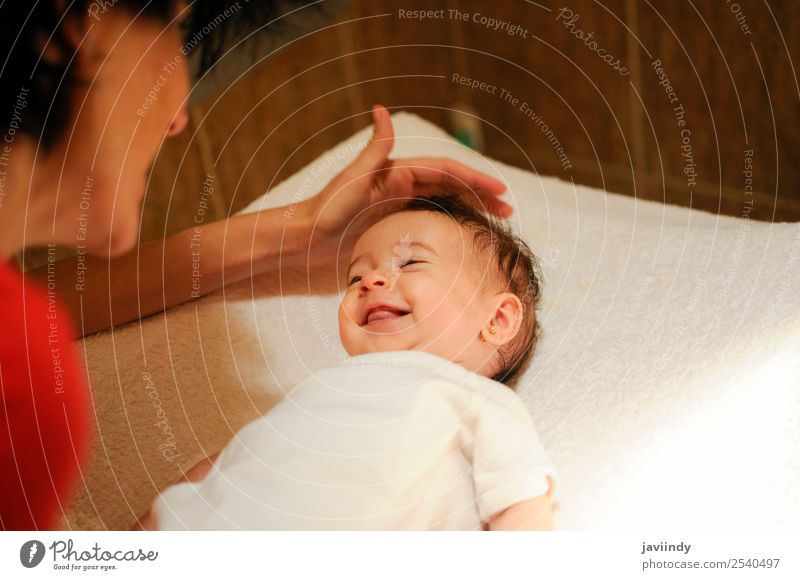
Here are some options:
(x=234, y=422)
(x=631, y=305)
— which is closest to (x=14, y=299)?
(x=234, y=422)

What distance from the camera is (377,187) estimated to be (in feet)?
2.02

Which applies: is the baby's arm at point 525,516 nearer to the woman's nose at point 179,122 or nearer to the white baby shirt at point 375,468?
the white baby shirt at point 375,468

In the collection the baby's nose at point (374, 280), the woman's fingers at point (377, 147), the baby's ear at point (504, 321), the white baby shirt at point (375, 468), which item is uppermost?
the woman's fingers at point (377, 147)

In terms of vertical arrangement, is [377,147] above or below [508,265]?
above

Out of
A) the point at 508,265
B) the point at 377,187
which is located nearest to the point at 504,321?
the point at 508,265

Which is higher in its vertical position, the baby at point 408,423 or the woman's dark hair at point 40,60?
the woman's dark hair at point 40,60

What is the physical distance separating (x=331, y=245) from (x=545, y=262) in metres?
0.16

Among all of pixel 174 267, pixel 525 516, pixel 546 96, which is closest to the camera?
pixel 525 516

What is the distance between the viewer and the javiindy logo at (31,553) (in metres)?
0.50

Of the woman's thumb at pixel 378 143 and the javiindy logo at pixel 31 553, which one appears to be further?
the woman's thumb at pixel 378 143

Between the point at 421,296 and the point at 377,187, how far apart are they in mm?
123

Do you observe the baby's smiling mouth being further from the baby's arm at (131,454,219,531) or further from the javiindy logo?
the javiindy logo

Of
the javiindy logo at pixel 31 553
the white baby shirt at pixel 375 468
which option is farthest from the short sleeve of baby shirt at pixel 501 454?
the javiindy logo at pixel 31 553

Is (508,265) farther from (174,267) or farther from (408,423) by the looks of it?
(174,267)
